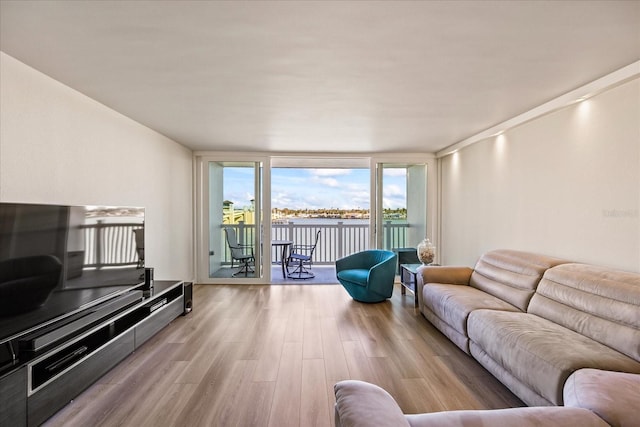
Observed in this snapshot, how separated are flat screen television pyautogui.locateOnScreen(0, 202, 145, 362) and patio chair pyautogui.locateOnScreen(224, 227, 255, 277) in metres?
2.43

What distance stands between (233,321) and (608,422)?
10.6ft

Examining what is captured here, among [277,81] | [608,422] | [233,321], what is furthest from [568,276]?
[233,321]

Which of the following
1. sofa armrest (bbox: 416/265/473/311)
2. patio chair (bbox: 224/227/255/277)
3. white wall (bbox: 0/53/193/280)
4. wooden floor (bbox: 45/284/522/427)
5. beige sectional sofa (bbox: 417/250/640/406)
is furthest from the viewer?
patio chair (bbox: 224/227/255/277)

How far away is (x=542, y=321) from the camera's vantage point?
2441 millimetres

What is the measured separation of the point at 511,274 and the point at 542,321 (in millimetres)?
744

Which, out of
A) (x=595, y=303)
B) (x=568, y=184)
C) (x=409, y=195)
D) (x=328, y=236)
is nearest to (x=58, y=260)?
(x=595, y=303)

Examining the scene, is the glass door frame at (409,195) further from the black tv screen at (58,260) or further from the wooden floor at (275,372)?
the black tv screen at (58,260)

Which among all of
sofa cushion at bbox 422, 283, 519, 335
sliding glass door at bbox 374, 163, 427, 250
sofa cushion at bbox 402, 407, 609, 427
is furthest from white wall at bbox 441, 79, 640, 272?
sofa cushion at bbox 402, 407, 609, 427

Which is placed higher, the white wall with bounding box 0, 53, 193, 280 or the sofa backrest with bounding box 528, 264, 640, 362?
the white wall with bounding box 0, 53, 193, 280

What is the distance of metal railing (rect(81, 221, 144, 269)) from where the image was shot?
2543 millimetres

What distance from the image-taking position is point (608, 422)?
1.34 meters

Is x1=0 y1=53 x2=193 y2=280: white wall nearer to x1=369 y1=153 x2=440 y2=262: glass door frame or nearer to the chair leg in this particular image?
the chair leg

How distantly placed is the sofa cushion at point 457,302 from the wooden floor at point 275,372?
10.4 inches

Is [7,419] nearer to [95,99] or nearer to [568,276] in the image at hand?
[95,99]
